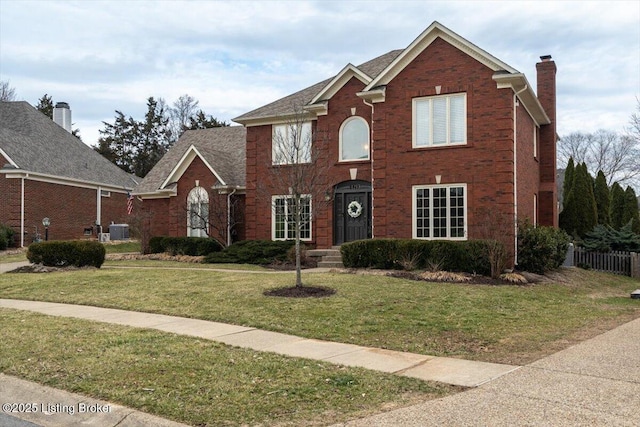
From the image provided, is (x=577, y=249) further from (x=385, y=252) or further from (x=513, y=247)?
(x=385, y=252)

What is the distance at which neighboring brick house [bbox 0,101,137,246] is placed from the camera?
96.3 ft

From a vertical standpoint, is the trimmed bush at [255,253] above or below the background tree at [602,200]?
below

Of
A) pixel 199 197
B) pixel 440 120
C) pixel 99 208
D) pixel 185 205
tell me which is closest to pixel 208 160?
pixel 199 197

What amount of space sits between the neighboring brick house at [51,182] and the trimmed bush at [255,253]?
1399 centimetres

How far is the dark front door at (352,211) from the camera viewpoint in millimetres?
20906

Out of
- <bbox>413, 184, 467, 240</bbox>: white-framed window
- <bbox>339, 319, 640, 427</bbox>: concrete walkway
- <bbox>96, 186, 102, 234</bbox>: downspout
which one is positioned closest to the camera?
<bbox>339, 319, 640, 427</bbox>: concrete walkway

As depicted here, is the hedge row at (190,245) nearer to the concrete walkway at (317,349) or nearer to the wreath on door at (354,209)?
the wreath on door at (354,209)

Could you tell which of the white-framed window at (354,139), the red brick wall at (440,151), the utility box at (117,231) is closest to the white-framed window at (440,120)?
the red brick wall at (440,151)

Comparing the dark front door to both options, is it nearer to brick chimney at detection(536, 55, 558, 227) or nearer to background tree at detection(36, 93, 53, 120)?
brick chimney at detection(536, 55, 558, 227)

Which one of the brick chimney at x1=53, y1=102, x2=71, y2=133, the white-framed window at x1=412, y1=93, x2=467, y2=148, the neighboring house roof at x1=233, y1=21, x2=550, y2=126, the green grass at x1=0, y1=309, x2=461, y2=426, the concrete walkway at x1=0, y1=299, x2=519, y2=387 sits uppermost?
the brick chimney at x1=53, y1=102, x2=71, y2=133

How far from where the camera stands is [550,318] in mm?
10508

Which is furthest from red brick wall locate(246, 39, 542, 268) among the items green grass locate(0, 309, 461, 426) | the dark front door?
green grass locate(0, 309, 461, 426)

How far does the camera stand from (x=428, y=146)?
18.7 m

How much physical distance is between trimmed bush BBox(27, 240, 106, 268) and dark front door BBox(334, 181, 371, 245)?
9043 mm
